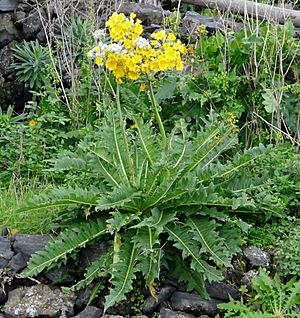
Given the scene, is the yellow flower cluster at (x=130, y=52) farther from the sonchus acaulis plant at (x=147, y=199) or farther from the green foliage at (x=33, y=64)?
the green foliage at (x=33, y=64)

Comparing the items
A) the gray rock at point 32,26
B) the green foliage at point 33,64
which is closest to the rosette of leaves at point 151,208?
the green foliage at point 33,64

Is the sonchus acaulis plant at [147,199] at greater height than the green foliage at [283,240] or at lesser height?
greater

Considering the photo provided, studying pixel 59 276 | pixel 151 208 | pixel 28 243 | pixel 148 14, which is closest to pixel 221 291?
pixel 151 208

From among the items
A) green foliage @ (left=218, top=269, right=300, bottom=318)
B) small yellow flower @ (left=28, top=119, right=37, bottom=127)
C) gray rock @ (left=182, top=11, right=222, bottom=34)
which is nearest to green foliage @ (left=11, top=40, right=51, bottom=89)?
small yellow flower @ (left=28, top=119, right=37, bottom=127)

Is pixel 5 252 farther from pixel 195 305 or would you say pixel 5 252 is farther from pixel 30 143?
pixel 30 143

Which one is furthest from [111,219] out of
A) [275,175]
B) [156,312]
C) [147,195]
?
[275,175]

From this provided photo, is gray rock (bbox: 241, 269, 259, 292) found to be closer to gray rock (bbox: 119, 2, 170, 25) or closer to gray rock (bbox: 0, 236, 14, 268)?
gray rock (bbox: 0, 236, 14, 268)

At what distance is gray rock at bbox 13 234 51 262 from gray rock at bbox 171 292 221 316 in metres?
1.01

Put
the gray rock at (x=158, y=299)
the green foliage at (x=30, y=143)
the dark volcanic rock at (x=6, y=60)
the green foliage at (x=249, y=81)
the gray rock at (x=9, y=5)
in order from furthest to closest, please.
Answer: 1. the gray rock at (x=9, y=5)
2. the dark volcanic rock at (x=6, y=60)
3. the green foliage at (x=249, y=81)
4. the green foliage at (x=30, y=143)
5. the gray rock at (x=158, y=299)

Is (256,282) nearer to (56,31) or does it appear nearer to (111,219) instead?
(111,219)

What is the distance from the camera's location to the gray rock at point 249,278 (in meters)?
4.18

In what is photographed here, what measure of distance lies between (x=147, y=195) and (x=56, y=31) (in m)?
3.79

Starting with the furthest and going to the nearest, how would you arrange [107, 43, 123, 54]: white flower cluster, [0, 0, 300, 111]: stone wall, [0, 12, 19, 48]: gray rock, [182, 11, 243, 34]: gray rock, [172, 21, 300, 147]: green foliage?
[0, 12, 19, 48]: gray rock
[0, 0, 300, 111]: stone wall
[182, 11, 243, 34]: gray rock
[172, 21, 300, 147]: green foliage
[107, 43, 123, 54]: white flower cluster

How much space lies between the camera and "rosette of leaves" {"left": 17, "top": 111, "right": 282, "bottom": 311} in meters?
4.01
